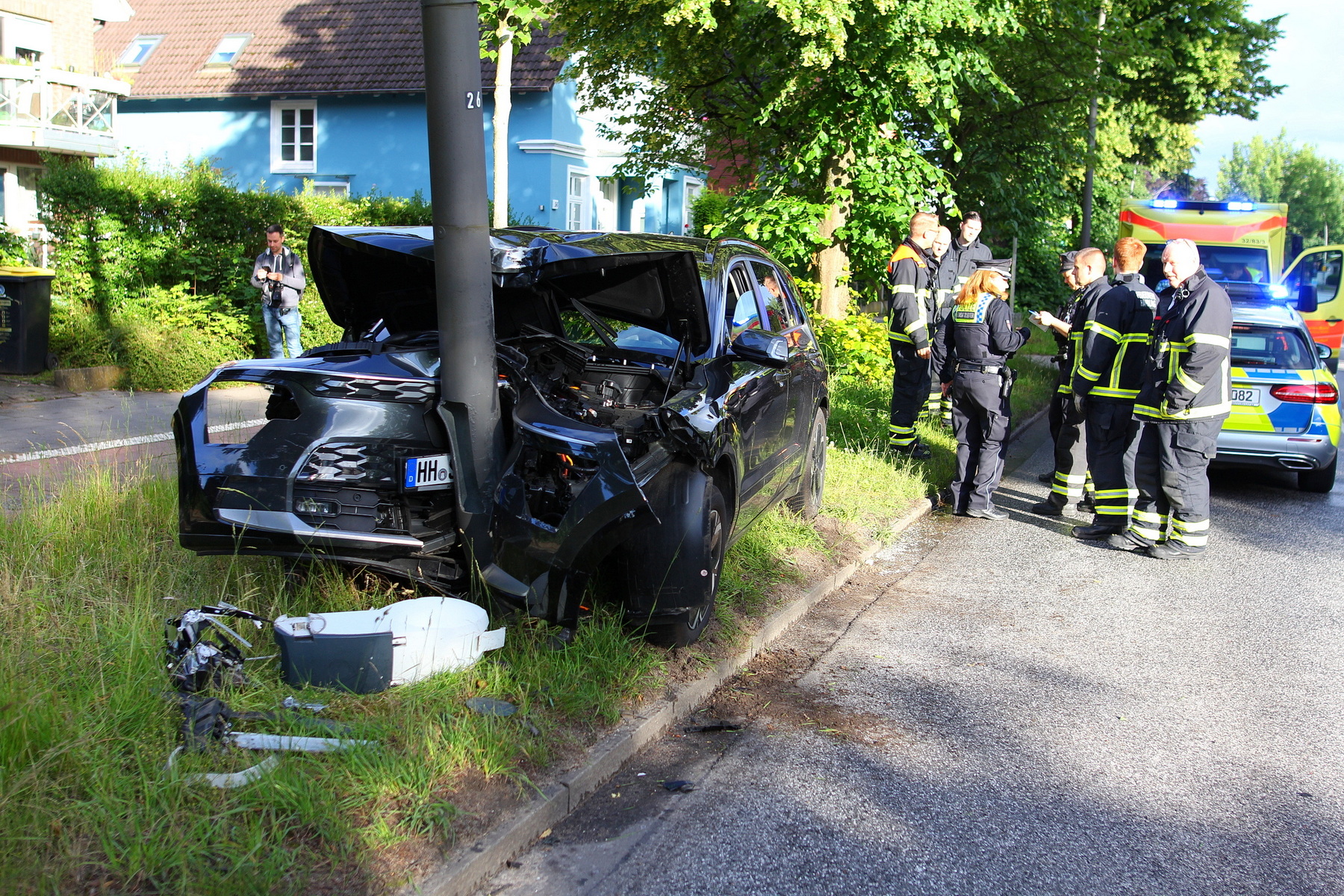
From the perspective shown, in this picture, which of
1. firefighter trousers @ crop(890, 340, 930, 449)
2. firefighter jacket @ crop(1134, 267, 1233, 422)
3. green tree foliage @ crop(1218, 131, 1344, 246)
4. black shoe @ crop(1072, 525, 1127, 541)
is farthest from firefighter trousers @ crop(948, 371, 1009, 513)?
green tree foliage @ crop(1218, 131, 1344, 246)

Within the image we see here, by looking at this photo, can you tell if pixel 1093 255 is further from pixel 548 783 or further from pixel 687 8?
pixel 548 783

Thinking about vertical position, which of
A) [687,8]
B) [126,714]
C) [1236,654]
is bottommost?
[1236,654]

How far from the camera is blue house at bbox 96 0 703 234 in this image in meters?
23.6

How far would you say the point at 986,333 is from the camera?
7.96m

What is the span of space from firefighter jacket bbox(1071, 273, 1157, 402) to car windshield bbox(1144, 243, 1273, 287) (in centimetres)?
863

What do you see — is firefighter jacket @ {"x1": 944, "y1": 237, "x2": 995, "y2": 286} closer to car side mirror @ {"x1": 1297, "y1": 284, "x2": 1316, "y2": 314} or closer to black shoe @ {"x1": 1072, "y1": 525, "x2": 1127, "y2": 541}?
black shoe @ {"x1": 1072, "y1": 525, "x2": 1127, "y2": 541}

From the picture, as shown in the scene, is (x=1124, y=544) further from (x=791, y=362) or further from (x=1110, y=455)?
(x=791, y=362)

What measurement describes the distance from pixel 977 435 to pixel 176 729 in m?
6.39

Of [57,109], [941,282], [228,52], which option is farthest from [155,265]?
[228,52]

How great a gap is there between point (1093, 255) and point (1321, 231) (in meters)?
99.6

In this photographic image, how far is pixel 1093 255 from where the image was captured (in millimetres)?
8109

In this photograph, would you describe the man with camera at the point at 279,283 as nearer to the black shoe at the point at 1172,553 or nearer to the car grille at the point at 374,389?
the car grille at the point at 374,389

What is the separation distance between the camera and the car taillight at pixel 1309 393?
8.75 m

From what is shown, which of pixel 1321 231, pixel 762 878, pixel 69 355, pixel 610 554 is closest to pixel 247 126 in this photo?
pixel 69 355
